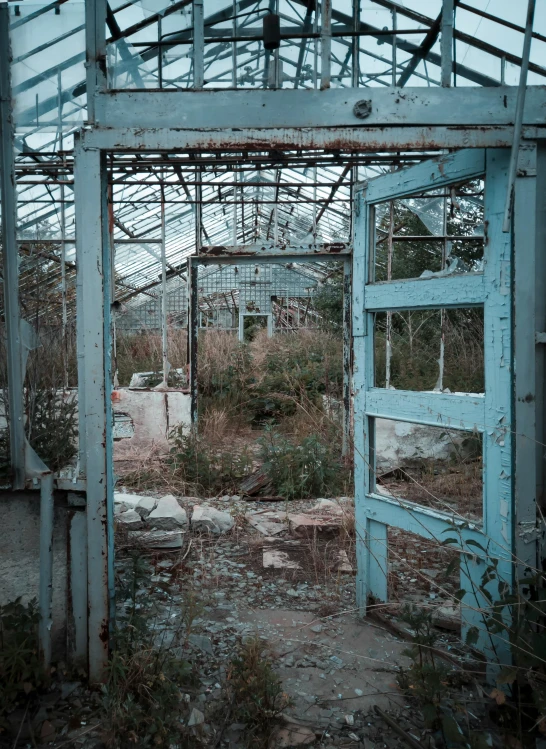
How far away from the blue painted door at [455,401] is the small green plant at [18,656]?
1676mm

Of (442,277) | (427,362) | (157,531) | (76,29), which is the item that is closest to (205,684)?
(157,531)

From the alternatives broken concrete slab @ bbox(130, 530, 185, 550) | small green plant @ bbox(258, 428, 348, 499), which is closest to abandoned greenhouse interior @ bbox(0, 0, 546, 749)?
broken concrete slab @ bbox(130, 530, 185, 550)

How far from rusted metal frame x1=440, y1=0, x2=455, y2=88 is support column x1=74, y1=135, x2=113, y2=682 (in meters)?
1.59

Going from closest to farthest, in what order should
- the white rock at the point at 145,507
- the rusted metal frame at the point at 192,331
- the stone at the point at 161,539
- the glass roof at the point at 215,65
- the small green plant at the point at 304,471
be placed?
the glass roof at the point at 215,65 < the stone at the point at 161,539 < the white rock at the point at 145,507 < the small green plant at the point at 304,471 < the rusted metal frame at the point at 192,331

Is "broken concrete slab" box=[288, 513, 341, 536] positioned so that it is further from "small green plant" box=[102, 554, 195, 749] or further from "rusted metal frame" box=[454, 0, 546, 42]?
"rusted metal frame" box=[454, 0, 546, 42]

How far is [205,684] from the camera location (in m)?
2.67

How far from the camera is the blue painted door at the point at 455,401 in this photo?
8.17ft

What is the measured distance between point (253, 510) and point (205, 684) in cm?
277

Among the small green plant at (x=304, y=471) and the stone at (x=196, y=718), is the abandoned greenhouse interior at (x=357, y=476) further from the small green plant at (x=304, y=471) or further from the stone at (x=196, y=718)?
the small green plant at (x=304, y=471)

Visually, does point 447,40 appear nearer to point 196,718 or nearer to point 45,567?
point 45,567

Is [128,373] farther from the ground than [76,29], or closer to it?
closer to it

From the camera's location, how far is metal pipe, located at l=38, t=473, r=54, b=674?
8.33 ft

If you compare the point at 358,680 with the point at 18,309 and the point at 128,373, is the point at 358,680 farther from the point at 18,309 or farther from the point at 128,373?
the point at 128,373

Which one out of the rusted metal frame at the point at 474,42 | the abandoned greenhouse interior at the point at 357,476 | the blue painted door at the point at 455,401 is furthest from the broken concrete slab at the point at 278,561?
the rusted metal frame at the point at 474,42
